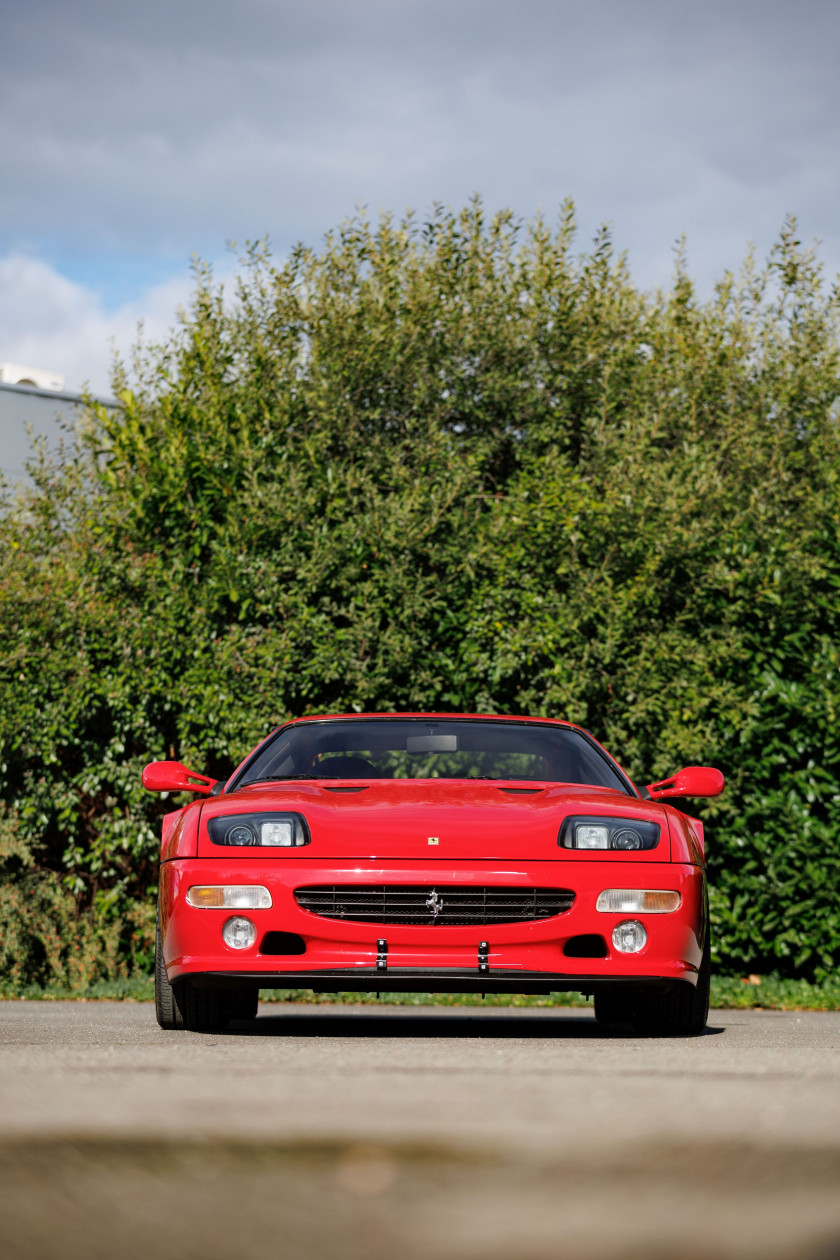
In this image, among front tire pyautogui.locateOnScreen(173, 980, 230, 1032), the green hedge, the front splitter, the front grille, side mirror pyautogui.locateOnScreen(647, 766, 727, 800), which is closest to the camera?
the front splitter

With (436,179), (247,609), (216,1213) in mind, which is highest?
(436,179)

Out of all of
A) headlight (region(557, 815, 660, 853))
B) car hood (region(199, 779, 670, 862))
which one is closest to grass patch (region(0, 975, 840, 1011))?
car hood (region(199, 779, 670, 862))

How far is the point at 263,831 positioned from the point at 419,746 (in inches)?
57.9

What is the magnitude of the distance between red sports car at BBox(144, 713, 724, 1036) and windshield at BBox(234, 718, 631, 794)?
843mm

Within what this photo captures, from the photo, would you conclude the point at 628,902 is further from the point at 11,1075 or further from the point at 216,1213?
the point at 216,1213

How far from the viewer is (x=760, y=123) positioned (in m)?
13.7

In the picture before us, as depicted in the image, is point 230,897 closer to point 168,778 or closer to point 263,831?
point 263,831

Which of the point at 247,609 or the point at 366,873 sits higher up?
the point at 247,609

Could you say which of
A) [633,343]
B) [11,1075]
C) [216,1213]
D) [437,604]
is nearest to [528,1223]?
[216,1213]

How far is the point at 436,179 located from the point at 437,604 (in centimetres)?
483

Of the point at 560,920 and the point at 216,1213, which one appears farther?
the point at 560,920

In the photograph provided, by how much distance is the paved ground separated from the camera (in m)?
1.95

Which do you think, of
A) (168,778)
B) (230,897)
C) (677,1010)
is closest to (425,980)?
(230,897)

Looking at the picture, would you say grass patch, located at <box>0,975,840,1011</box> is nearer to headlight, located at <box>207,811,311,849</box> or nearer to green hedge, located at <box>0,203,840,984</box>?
green hedge, located at <box>0,203,840,984</box>
